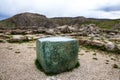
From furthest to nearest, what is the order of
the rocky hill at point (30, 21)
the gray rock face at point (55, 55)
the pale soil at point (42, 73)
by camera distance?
the rocky hill at point (30, 21) → the gray rock face at point (55, 55) → the pale soil at point (42, 73)

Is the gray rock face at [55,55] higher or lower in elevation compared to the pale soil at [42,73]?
higher

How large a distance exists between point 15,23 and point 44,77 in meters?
102

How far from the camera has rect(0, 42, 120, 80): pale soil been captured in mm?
18016

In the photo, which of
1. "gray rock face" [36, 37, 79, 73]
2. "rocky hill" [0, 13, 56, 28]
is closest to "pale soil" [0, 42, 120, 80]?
"gray rock face" [36, 37, 79, 73]

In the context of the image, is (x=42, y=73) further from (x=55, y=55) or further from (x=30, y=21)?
(x=30, y=21)

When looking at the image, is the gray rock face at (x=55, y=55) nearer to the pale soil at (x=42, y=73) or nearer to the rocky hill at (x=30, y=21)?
the pale soil at (x=42, y=73)

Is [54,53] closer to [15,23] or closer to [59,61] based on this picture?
[59,61]

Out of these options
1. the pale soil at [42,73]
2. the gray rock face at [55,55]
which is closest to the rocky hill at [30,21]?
the pale soil at [42,73]

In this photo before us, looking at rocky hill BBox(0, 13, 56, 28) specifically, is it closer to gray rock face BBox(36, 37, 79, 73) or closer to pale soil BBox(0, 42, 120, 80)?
pale soil BBox(0, 42, 120, 80)

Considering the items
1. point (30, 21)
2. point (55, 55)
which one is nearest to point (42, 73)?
point (55, 55)

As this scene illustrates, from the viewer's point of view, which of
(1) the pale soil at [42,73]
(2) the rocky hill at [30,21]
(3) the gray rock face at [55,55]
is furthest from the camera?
(2) the rocky hill at [30,21]

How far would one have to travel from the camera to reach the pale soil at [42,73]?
18.0m

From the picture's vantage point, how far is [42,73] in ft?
61.3

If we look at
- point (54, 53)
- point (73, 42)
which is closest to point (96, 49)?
point (73, 42)
